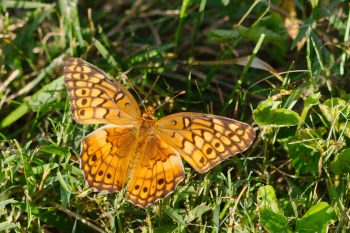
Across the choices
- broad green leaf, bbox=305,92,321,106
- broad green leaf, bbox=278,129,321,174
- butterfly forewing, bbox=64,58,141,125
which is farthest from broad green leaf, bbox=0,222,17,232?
broad green leaf, bbox=305,92,321,106

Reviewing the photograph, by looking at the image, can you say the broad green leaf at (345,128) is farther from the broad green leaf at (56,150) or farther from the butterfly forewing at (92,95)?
the broad green leaf at (56,150)

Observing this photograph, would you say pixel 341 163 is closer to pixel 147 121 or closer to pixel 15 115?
pixel 147 121

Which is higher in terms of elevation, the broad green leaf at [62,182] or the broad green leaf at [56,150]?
the broad green leaf at [56,150]

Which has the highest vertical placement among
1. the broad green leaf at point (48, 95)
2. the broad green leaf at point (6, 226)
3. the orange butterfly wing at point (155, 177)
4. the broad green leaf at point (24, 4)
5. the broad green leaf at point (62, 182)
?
the broad green leaf at point (24, 4)

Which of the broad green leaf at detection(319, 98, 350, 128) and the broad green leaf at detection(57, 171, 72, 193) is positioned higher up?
the broad green leaf at detection(319, 98, 350, 128)

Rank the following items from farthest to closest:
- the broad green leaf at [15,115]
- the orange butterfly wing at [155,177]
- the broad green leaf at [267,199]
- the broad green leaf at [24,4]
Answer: the broad green leaf at [24,4], the broad green leaf at [15,115], the broad green leaf at [267,199], the orange butterfly wing at [155,177]

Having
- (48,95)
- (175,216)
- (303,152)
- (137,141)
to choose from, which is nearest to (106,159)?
(137,141)

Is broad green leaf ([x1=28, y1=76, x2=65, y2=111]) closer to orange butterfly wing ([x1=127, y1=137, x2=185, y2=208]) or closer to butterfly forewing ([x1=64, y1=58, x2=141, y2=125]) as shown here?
butterfly forewing ([x1=64, y1=58, x2=141, y2=125])

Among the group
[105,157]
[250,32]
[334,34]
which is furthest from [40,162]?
[334,34]

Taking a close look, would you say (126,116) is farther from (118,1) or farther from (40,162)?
(118,1)

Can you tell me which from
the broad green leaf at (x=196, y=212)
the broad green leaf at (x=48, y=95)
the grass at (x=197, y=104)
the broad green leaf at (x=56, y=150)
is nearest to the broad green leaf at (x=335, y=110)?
the grass at (x=197, y=104)
